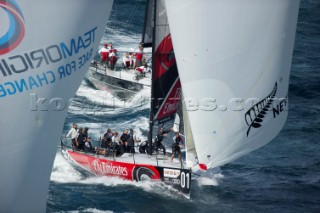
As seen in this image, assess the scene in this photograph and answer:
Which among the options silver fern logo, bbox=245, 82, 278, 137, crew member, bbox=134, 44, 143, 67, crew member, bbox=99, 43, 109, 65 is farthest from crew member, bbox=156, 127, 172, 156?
crew member, bbox=99, 43, 109, 65

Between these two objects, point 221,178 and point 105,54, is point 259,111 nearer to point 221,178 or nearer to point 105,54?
point 221,178

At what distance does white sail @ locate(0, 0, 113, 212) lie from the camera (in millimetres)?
14859

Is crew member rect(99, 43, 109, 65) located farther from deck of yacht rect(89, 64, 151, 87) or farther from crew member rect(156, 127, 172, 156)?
crew member rect(156, 127, 172, 156)

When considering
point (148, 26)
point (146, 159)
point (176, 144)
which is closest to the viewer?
point (176, 144)

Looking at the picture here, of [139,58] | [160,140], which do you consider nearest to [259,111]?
[160,140]

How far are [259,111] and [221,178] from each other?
263 inches

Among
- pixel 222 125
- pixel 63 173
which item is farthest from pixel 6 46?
pixel 63 173

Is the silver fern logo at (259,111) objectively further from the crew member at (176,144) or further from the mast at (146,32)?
the mast at (146,32)

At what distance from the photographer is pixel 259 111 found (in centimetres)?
2305

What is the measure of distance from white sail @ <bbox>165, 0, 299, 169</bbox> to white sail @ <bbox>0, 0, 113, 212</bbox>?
19.6 feet

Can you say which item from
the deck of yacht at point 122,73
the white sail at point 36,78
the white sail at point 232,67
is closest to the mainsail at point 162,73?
the white sail at point 232,67

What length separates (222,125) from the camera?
23031mm

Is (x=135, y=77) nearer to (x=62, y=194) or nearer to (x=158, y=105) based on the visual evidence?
(x=158, y=105)

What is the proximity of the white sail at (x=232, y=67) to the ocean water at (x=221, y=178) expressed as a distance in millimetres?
3844
